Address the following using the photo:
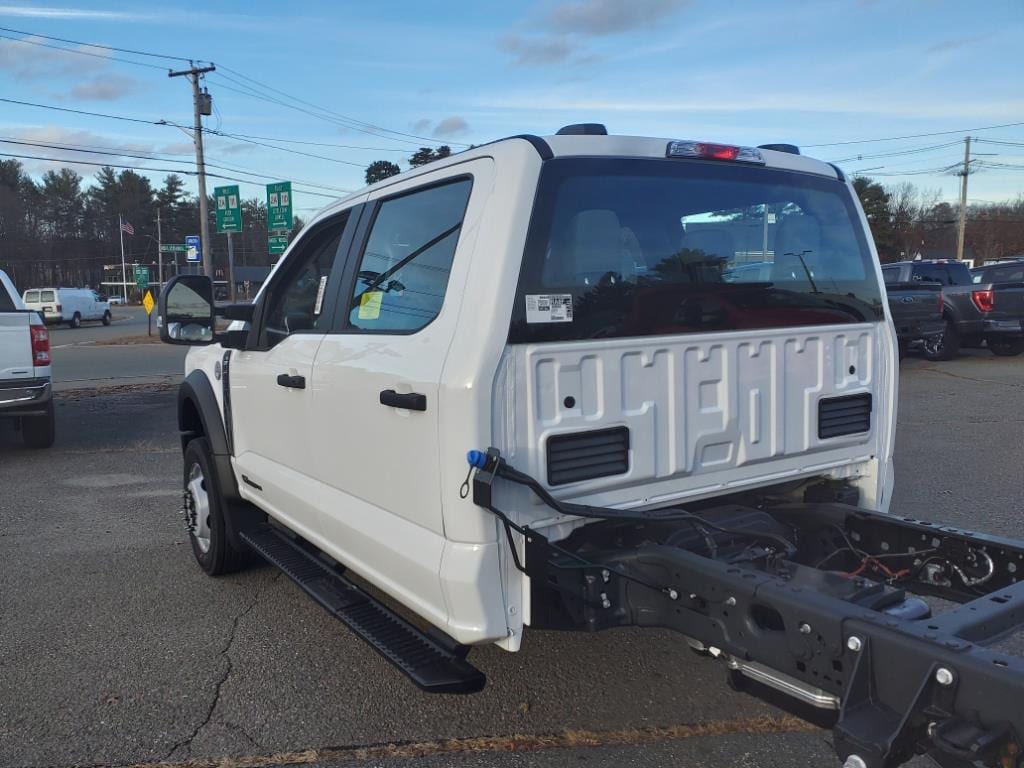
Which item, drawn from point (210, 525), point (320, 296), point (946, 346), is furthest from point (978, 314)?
point (320, 296)

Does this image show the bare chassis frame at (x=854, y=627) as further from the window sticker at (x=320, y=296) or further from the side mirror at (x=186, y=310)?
the side mirror at (x=186, y=310)

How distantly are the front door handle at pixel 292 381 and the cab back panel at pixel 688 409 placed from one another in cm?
132

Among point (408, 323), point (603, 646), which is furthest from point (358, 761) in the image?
point (408, 323)

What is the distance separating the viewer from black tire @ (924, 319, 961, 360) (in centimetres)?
1573

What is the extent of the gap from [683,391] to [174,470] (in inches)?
251

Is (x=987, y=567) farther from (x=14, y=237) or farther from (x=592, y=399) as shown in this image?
(x=14, y=237)

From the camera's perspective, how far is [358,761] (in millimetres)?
3090

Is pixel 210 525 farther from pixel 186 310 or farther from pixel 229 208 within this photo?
pixel 229 208

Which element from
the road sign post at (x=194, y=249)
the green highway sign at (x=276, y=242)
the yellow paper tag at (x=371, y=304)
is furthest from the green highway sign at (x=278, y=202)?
the yellow paper tag at (x=371, y=304)

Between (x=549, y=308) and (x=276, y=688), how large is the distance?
210 centimetres

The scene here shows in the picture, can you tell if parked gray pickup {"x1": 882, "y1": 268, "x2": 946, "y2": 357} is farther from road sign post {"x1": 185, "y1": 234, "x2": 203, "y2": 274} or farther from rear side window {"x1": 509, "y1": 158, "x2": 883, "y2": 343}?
road sign post {"x1": 185, "y1": 234, "x2": 203, "y2": 274}

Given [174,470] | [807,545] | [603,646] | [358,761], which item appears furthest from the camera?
[174,470]

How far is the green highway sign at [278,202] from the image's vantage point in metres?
29.7

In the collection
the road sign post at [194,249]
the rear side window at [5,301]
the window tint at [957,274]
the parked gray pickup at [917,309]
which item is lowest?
the parked gray pickup at [917,309]
